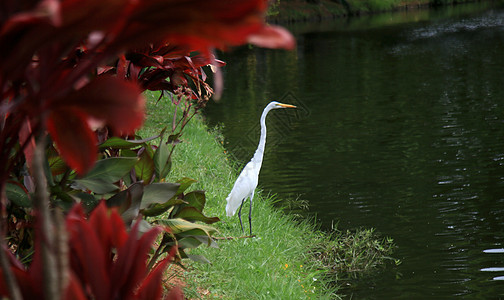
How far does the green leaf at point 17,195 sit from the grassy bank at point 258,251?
168 centimetres

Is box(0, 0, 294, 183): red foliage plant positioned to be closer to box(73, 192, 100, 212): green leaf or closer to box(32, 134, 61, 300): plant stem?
box(32, 134, 61, 300): plant stem

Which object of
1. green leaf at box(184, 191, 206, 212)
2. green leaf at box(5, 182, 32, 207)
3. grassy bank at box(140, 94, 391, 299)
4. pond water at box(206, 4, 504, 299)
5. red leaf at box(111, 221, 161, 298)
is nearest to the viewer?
red leaf at box(111, 221, 161, 298)

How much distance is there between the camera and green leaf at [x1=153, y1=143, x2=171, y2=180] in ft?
7.32

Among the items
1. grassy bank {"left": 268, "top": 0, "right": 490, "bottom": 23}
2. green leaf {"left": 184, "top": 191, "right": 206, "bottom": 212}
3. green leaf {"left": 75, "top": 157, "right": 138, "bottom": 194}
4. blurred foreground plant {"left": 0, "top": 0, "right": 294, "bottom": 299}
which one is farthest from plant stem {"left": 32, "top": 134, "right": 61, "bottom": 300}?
grassy bank {"left": 268, "top": 0, "right": 490, "bottom": 23}

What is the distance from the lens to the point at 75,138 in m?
0.85

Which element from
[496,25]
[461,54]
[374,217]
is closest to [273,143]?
[374,217]

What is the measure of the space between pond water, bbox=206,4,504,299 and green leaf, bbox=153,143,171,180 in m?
2.96

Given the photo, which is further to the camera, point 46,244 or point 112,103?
point 112,103

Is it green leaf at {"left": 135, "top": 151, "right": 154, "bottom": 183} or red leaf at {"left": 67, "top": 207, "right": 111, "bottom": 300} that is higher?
red leaf at {"left": 67, "top": 207, "right": 111, "bottom": 300}

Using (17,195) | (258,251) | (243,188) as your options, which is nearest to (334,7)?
(243,188)

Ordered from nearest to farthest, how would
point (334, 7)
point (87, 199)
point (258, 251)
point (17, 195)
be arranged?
point (17, 195), point (87, 199), point (258, 251), point (334, 7)

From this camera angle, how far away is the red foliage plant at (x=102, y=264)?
0.86m

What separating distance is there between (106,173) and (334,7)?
40434mm

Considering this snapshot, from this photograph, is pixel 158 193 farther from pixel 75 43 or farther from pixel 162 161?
pixel 75 43
